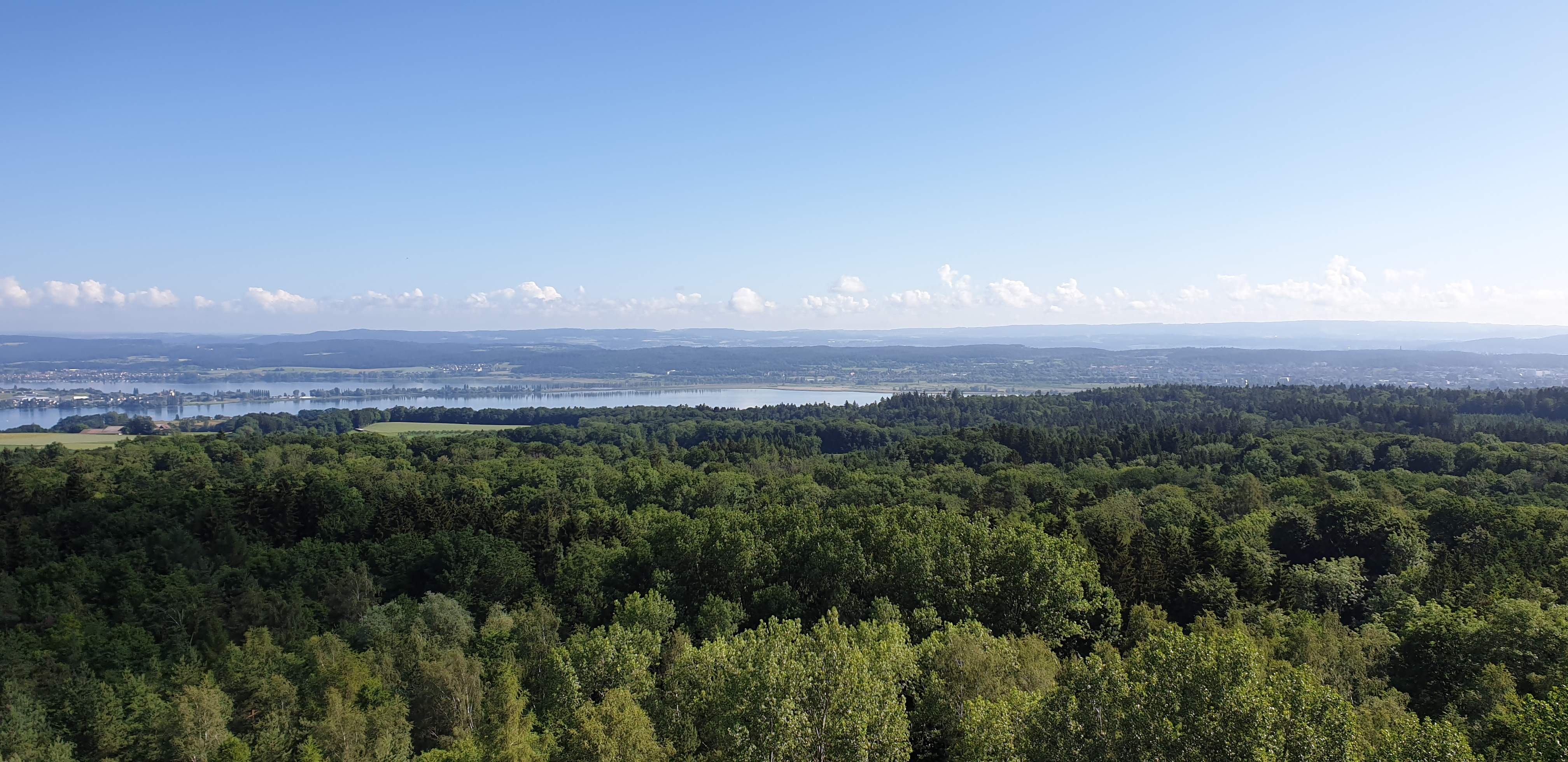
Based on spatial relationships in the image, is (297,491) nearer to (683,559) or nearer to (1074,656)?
(683,559)

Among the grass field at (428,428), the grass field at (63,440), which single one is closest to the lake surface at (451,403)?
Result: the grass field at (428,428)

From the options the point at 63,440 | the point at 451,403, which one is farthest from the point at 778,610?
the point at 451,403

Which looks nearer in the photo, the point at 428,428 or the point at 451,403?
the point at 428,428

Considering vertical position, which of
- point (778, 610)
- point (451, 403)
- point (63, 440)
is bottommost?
point (451, 403)

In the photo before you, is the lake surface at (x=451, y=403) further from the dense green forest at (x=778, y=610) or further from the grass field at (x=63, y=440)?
the dense green forest at (x=778, y=610)

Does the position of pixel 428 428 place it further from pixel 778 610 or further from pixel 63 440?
pixel 778 610

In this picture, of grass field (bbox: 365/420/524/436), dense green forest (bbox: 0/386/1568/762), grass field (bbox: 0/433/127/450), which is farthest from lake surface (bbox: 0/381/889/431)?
dense green forest (bbox: 0/386/1568/762)

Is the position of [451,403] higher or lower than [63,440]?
lower
